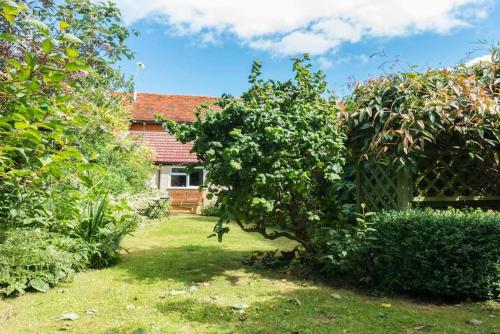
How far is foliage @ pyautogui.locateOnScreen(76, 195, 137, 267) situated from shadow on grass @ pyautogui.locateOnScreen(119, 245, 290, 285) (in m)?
0.33

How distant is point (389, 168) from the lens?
18.6ft

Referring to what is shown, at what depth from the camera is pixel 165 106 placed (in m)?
24.2

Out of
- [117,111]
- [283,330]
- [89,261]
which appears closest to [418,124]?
[283,330]

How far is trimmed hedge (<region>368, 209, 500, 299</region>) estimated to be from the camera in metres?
4.47

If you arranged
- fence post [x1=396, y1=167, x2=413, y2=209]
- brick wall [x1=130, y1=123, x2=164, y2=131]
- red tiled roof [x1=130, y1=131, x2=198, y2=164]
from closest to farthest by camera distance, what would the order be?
fence post [x1=396, y1=167, x2=413, y2=209] → red tiled roof [x1=130, y1=131, x2=198, y2=164] → brick wall [x1=130, y1=123, x2=164, y2=131]

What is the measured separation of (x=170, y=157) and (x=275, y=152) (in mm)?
16338

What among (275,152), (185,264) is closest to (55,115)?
(275,152)

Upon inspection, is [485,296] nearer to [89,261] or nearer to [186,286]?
[186,286]

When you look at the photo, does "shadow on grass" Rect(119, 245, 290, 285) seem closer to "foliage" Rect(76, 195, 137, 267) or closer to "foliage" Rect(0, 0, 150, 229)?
"foliage" Rect(76, 195, 137, 267)

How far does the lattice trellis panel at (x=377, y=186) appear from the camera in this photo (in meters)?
5.71

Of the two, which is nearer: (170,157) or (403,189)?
(403,189)

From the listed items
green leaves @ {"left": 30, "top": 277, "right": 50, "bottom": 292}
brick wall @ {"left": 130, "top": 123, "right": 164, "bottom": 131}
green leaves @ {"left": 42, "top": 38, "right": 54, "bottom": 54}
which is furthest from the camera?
brick wall @ {"left": 130, "top": 123, "right": 164, "bottom": 131}

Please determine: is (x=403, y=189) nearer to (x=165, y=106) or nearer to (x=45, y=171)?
(x=45, y=171)

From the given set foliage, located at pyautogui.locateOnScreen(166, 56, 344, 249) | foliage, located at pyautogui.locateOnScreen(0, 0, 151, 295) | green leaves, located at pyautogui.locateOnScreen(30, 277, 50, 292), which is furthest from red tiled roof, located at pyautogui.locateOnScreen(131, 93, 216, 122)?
green leaves, located at pyautogui.locateOnScreen(30, 277, 50, 292)
